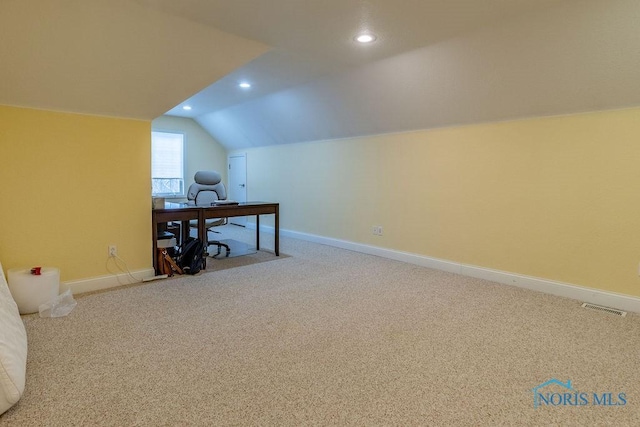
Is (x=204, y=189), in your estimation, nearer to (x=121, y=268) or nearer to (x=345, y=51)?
(x=121, y=268)

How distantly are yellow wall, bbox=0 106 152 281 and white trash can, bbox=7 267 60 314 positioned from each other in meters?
0.29

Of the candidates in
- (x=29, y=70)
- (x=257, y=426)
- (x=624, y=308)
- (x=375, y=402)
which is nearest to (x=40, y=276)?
(x=29, y=70)

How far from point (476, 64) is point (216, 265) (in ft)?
11.7

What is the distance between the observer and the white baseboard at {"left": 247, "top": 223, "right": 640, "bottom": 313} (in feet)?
9.53

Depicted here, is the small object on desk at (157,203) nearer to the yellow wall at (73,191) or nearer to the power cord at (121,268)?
the yellow wall at (73,191)

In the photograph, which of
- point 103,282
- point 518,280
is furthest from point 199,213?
point 518,280

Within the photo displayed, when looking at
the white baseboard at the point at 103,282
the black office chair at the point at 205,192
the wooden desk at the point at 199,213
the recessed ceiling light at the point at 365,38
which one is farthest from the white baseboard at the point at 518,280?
the white baseboard at the point at 103,282

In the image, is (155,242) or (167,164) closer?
(155,242)

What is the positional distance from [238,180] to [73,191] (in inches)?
179

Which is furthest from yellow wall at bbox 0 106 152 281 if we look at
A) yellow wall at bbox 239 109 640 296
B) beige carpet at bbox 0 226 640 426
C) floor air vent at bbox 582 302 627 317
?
floor air vent at bbox 582 302 627 317

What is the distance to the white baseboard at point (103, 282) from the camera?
125 inches

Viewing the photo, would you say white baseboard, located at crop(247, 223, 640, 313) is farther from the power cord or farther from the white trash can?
the white trash can

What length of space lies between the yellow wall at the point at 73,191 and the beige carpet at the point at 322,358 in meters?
0.49

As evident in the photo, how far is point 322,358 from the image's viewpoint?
207 centimetres
